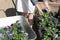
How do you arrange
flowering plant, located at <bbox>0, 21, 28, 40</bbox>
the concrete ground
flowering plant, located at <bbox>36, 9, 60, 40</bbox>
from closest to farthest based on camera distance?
flowering plant, located at <bbox>0, 21, 28, 40</bbox> → flowering plant, located at <bbox>36, 9, 60, 40</bbox> → the concrete ground

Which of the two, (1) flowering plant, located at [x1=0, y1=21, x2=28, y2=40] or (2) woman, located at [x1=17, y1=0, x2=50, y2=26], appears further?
(2) woman, located at [x1=17, y1=0, x2=50, y2=26]

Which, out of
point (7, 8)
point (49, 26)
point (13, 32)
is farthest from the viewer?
point (7, 8)

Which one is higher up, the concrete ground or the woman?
the woman

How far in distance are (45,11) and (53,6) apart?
728mm

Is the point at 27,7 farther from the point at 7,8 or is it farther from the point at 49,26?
the point at 7,8

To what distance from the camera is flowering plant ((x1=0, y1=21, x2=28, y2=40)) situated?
2.31 meters

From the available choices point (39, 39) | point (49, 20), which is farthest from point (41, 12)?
point (39, 39)

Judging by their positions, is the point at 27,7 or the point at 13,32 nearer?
the point at 13,32

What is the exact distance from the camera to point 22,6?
293 centimetres

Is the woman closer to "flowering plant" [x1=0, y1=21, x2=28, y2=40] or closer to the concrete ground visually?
"flowering plant" [x1=0, y1=21, x2=28, y2=40]

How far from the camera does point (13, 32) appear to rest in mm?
2373


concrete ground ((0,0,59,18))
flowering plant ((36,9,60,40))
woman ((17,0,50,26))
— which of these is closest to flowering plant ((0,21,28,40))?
flowering plant ((36,9,60,40))

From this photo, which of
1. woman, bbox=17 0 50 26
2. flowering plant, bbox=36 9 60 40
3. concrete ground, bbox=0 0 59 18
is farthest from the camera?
concrete ground, bbox=0 0 59 18

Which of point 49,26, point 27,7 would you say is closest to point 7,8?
point 27,7
